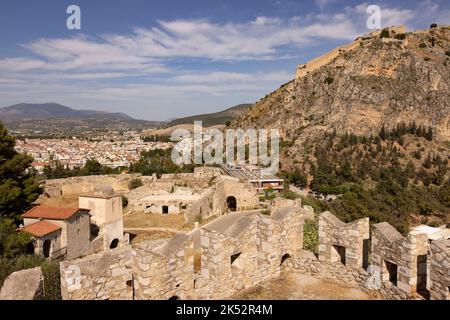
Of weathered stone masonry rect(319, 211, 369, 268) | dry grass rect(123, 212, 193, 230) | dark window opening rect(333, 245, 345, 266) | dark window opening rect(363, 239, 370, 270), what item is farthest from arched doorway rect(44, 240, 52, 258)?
dark window opening rect(363, 239, 370, 270)

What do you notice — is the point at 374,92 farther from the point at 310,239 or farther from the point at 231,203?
the point at 310,239

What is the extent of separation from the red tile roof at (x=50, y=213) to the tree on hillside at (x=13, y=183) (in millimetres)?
687

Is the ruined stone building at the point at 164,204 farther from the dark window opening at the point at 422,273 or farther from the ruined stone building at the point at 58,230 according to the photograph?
the dark window opening at the point at 422,273

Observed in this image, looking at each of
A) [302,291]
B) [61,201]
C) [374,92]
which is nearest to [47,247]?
[302,291]

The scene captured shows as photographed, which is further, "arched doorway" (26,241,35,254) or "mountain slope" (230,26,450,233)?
"mountain slope" (230,26,450,233)

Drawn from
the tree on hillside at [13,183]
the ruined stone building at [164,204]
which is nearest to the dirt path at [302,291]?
the tree on hillside at [13,183]

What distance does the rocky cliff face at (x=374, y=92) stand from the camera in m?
62.9

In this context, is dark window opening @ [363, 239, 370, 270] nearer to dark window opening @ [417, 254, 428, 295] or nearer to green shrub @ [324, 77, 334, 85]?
dark window opening @ [417, 254, 428, 295]

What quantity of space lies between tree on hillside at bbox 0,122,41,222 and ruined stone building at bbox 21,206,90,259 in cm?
92

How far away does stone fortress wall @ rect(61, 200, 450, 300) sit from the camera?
556 centimetres

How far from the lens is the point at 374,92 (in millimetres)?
64688

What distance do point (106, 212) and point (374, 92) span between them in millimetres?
58272

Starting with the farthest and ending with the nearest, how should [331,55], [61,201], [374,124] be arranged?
[331,55] → [374,124] → [61,201]
